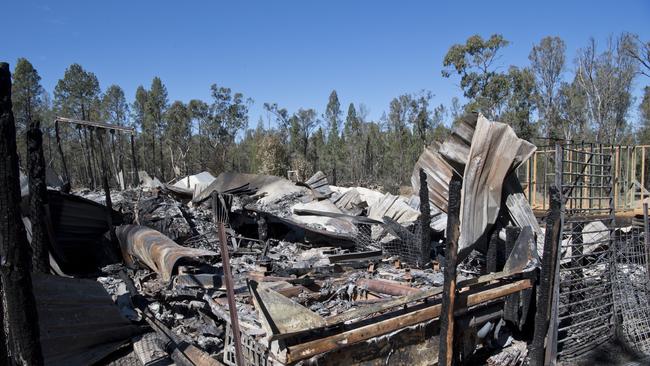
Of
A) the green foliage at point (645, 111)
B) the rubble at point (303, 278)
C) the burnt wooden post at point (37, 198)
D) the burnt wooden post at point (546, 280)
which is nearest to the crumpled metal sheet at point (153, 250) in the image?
the rubble at point (303, 278)

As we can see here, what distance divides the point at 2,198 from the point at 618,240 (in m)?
7.62

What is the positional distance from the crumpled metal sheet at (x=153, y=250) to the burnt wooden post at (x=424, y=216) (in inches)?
122

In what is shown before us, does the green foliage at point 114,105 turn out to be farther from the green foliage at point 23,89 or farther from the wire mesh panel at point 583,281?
the wire mesh panel at point 583,281

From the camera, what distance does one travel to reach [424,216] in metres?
6.41

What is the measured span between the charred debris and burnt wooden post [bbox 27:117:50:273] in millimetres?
41

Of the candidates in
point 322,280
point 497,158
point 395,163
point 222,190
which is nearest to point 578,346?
point 497,158

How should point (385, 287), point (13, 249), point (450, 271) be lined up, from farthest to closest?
point (385, 287), point (450, 271), point (13, 249)

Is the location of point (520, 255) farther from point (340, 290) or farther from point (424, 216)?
point (340, 290)

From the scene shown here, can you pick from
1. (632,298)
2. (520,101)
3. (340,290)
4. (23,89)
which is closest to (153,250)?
(340,290)

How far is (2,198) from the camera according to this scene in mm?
2740

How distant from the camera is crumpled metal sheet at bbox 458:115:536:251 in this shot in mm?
5082

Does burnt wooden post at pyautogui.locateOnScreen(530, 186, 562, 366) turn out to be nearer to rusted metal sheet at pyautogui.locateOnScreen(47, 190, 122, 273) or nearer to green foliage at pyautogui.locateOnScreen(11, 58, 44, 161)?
rusted metal sheet at pyautogui.locateOnScreen(47, 190, 122, 273)

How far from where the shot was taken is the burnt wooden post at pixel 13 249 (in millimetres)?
2736

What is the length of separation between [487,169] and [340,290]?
7.88 ft
